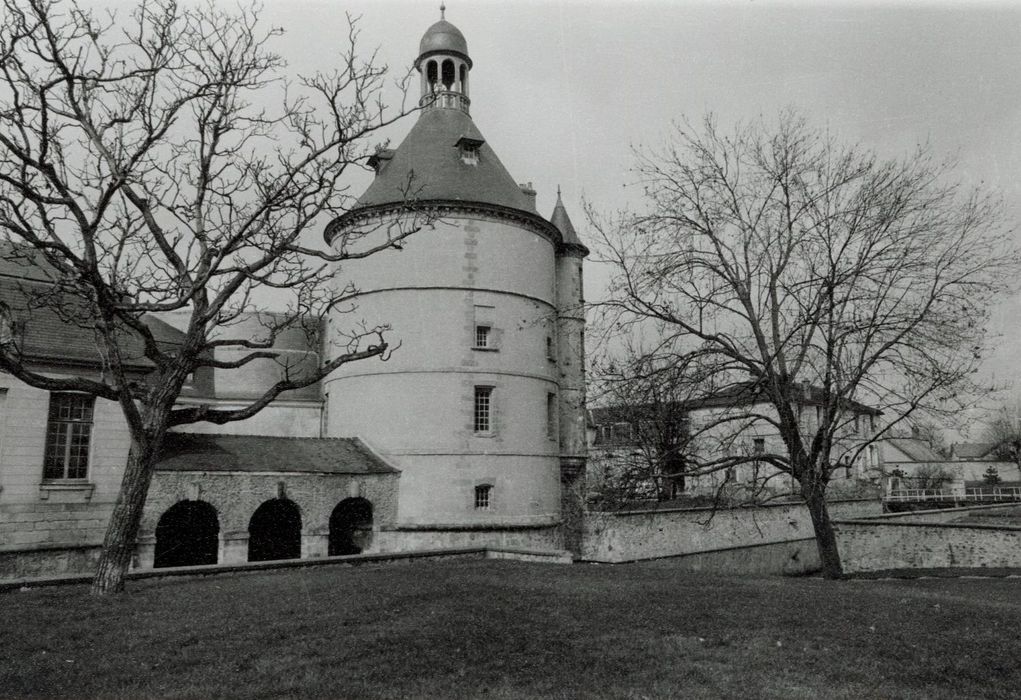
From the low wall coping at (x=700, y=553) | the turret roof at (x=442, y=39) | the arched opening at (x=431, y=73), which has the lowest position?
the low wall coping at (x=700, y=553)

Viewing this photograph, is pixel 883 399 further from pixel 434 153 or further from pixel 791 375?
pixel 434 153

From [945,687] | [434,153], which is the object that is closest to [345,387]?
[434,153]

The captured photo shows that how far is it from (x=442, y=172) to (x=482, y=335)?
5454 mm

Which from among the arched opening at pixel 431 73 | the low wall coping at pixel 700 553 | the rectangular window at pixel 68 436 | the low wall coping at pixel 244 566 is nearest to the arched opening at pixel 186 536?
the rectangular window at pixel 68 436

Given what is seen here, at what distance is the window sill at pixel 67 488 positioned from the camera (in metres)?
17.2

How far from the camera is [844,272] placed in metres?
14.2

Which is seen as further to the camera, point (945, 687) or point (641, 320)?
point (641, 320)

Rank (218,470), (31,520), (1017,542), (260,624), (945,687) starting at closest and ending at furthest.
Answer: (945,687) < (260,624) < (31,520) < (218,470) < (1017,542)

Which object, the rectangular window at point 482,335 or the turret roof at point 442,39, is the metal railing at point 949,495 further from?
the turret roof at point 442,39

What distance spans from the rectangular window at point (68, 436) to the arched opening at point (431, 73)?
16.1 meters

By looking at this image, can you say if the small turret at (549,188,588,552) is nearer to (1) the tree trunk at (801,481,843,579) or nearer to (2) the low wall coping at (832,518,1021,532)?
(2) the low wall coping at (832,518,1021,532)

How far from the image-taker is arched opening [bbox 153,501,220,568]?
2034 centimetres

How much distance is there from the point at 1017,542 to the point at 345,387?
20288 mm

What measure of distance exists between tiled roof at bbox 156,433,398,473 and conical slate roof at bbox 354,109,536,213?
25.1 feet
